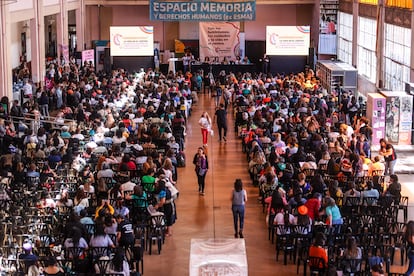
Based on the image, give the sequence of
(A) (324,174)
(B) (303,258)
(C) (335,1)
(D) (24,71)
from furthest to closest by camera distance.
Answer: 1. (C) (335,1)
2. (D) (24,71)
3. (A) (324,174)
4. (B) (303,258)

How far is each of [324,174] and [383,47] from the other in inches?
638

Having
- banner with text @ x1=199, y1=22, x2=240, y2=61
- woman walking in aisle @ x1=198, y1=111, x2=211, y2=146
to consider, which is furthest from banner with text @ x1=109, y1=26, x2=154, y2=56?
woman walking in aisle @ x1=198, y1=111, x2=211, y2=146

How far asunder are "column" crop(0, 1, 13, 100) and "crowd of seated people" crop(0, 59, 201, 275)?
1.61 metres

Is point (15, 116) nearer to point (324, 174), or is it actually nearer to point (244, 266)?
point (324, 174)

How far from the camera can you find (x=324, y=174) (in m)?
20.4

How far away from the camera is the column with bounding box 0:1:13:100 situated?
31609mm

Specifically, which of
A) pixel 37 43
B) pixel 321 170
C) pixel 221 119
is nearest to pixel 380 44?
pixel 221 119

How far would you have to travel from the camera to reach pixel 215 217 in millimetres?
20000

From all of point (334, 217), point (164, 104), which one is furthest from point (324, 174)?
point (164, 104)

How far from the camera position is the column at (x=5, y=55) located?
31.6m

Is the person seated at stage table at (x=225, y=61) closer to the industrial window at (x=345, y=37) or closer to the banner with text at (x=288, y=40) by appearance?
the banner with text at (x=288, y=40)

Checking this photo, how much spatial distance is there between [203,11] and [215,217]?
2764 centimetres

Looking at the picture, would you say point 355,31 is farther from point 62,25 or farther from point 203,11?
point 62,25

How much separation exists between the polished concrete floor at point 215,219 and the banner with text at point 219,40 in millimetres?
17041
